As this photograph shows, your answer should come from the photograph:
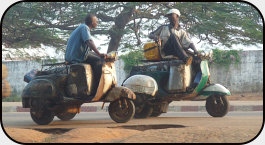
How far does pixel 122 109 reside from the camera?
282 inches

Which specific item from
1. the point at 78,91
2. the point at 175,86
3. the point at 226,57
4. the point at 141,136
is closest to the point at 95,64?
the point at 78,91

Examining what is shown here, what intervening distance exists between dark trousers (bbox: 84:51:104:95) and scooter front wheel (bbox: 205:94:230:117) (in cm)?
259

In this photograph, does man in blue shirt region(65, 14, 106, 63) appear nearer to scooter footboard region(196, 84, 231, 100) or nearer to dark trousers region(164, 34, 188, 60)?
dark trousers region(164, 34, 188, 60)

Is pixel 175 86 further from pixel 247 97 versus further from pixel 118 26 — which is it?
pixel 247 97

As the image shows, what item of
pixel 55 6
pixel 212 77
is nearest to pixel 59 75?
pixel 55 6

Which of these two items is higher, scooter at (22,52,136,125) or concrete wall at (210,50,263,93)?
scooter at (22,52,136,125)

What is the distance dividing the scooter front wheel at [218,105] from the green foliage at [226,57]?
467 inches

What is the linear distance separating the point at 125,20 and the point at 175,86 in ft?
33.5

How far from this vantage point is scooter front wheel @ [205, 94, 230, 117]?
855 centimetres

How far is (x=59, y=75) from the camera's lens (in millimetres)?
7184

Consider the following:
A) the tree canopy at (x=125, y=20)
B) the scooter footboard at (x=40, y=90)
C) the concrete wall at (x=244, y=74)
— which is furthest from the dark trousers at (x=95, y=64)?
the concrete wall at (x=244, y=74)

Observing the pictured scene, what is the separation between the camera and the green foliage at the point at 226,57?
802 inches

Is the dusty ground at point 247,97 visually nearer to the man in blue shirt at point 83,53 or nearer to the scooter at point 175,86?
the scooter at point 175,86

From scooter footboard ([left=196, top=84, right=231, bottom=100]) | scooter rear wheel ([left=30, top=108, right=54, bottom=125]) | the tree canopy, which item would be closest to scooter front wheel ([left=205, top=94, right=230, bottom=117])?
scooter footboard ([left=196, top=84, right=231, bottom=100])
